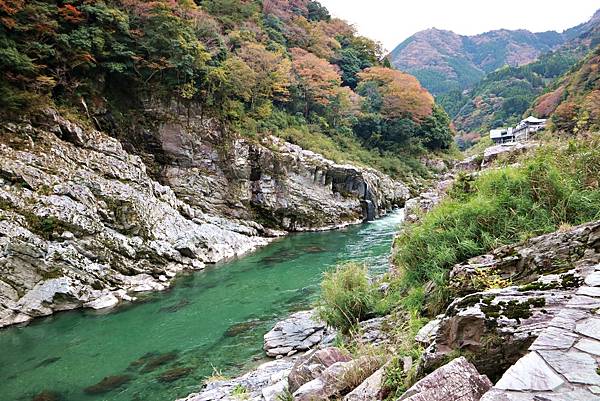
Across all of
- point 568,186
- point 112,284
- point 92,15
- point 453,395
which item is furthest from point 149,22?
point 453,395

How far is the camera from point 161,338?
10.1 m

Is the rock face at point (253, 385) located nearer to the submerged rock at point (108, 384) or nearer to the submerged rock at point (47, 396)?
the submerged rock at point (108, 384)

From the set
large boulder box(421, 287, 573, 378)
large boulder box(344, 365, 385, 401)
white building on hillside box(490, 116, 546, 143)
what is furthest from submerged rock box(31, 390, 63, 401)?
white building on hillside box(490, 116, 546, 143)

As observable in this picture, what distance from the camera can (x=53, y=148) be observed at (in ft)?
52.0

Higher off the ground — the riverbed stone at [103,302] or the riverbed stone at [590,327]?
the riverbed stone at [590,327]

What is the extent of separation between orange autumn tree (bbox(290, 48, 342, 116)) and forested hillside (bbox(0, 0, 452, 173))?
10 cm

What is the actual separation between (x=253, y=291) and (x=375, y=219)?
1653 cm

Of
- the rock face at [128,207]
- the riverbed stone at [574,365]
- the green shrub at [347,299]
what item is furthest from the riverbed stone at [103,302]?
the riverbed stone at [574,365]

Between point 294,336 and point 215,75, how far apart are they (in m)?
19.0

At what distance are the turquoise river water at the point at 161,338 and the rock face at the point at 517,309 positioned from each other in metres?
5.96

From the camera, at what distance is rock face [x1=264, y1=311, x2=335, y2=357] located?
812 cm

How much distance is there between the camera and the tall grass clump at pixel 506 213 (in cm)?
478

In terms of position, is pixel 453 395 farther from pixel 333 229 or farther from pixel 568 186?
pixel 333 229

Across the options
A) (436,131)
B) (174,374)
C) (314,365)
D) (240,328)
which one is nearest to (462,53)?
(436,131)
